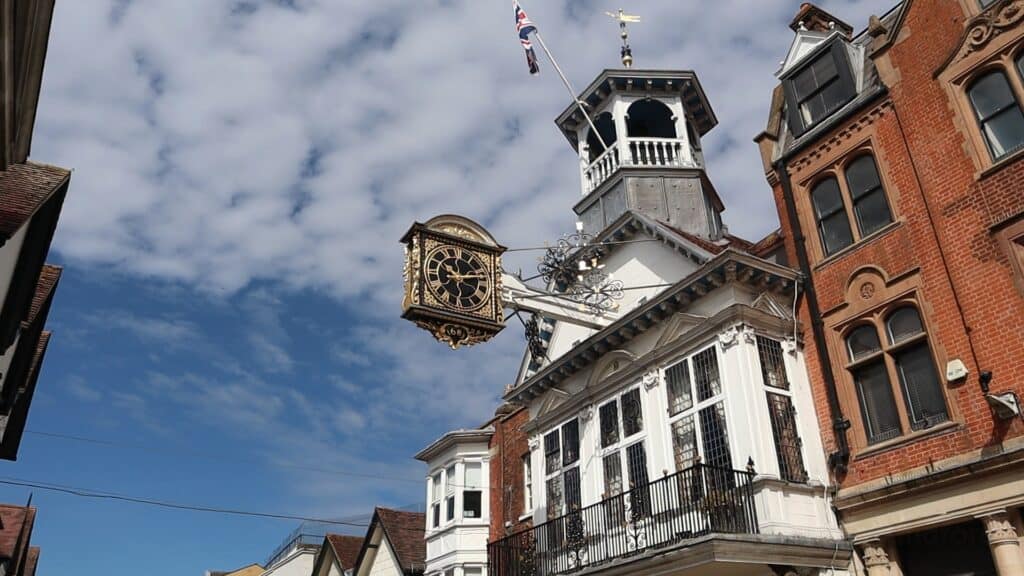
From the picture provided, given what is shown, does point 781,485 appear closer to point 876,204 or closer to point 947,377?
point 947,377

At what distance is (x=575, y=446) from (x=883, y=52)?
405 inches

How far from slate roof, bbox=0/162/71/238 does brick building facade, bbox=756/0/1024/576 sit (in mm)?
14375

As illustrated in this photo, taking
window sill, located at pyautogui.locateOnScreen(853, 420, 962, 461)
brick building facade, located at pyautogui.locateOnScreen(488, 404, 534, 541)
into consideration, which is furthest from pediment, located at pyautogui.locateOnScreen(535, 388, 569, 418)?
window sill, located at pyautogui.locateOnScreen(853, 420, 962, 461)

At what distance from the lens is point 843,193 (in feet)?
48.6

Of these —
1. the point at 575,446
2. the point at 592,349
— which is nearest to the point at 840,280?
the point at 592,349

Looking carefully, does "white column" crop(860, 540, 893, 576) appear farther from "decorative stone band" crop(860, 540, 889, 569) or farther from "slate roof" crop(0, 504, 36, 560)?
"slate roof" crop(0, 504, 36, 560)

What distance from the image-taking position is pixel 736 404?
45.8 ft

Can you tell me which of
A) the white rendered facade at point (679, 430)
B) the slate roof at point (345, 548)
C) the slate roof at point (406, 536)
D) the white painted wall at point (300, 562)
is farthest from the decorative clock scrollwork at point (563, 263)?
the white painted wall at point (300, 562)

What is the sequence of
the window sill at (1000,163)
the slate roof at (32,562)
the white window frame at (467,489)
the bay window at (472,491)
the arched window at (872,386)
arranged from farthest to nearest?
1. the slate roof at (32,562)
2. the bay window at (472,491)
3. the white window frame at (467,489)
4. the arched window at (872,386)
5. the window sill at (1000,163)

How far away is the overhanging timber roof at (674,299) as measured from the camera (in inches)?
574

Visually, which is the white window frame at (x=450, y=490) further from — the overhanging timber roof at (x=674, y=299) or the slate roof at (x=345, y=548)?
the slate roof at (x=345, y=548)

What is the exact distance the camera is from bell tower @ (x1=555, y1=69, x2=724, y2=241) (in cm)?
2233

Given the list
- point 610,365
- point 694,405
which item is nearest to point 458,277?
point 610,365

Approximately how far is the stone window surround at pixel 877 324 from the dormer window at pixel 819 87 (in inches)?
150
